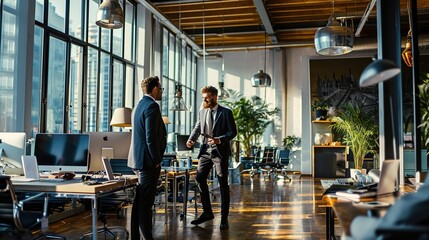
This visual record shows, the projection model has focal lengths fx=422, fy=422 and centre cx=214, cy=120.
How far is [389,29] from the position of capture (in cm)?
358

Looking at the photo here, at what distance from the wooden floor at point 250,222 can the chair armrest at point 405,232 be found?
3496 mm

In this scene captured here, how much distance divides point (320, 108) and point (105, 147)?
9.79 meters

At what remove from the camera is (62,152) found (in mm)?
4309

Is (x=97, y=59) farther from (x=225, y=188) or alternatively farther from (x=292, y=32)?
(x=292, y=32)

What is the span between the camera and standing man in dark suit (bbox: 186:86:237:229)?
523cm

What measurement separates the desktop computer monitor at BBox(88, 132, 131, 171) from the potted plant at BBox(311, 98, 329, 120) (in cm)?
935

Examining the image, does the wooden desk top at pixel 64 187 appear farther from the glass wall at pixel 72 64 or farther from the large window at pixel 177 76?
the large window at pixel 177 76

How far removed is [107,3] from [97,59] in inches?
145

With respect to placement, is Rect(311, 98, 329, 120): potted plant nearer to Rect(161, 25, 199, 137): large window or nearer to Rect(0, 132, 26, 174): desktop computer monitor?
Rect(161, 25, 199, 137): large window

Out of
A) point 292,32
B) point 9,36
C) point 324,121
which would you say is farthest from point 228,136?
point 292,32

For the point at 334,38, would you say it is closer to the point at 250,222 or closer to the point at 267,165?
the point at 250,222

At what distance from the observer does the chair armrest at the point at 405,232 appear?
138 centimetres

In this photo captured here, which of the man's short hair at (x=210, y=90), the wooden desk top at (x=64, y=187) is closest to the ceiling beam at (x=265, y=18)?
the man's short hair at (x=210, y=90)

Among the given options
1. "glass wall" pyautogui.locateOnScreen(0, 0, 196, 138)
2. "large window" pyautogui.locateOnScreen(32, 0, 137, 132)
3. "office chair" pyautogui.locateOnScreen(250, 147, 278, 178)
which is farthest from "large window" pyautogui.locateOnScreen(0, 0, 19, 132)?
"office chair" pyautogui.locateOnScreen(250, 147, 278, 178)
